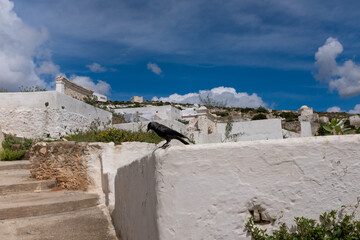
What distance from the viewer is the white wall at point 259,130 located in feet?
62.5

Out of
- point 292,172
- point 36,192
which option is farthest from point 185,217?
point 36,192

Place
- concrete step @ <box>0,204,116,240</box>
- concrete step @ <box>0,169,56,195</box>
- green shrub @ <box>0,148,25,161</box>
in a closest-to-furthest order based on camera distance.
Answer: concrete step @ <box>0,204,116,240</box>
concrete step @ <box>0,169,56,195</box>
green shrub @ <box>0,148,25,161</box>

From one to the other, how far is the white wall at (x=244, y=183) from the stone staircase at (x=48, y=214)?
2208 millimetres

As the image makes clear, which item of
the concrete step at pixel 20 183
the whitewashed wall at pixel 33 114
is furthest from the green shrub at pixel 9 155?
the whitewashed wall at pixel 33 114

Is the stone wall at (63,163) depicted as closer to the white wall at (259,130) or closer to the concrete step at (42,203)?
the concrete step at (42,203)

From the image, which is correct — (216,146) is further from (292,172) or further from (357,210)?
(357,210)

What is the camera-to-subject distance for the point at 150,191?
2.53 meters

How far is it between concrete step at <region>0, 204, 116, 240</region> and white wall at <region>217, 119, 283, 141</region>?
15.2 meters

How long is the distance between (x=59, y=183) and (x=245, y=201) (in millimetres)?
4906

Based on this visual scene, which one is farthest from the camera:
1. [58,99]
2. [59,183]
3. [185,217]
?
[58,99]

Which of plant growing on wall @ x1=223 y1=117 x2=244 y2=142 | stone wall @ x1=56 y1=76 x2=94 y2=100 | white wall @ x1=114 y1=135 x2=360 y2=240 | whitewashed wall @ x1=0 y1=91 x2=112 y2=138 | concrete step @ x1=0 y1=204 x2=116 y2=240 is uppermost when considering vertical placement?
stone wall @ x1=56 y1=76 x2=94 y2=100

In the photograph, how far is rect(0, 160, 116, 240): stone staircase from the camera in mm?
4012

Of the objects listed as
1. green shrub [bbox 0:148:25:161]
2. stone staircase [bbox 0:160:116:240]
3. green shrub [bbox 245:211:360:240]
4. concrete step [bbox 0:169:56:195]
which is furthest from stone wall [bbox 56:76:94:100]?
green shrub [bbox 245:211:360:240]

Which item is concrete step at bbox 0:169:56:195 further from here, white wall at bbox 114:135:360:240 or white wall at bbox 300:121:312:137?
white wall at bbox 300:121:312:137
